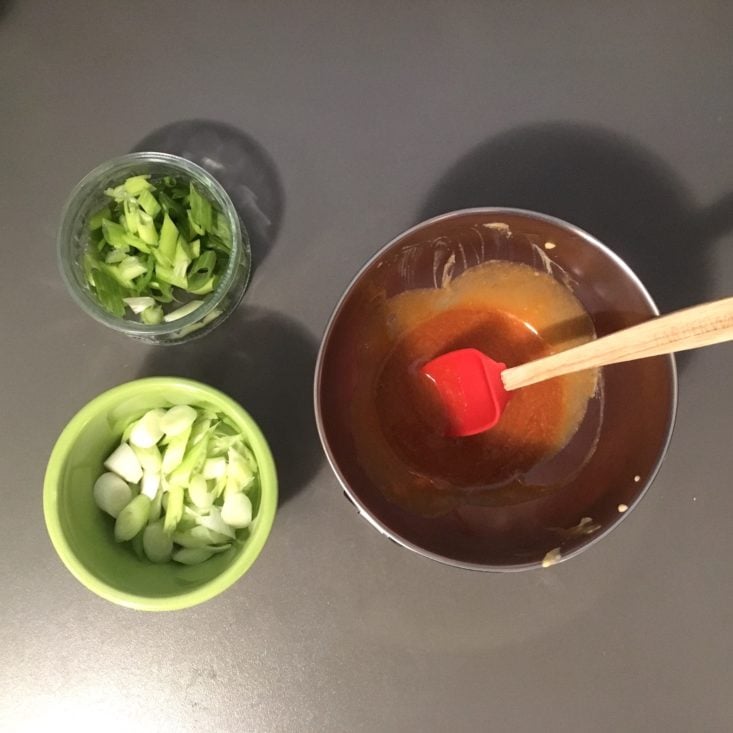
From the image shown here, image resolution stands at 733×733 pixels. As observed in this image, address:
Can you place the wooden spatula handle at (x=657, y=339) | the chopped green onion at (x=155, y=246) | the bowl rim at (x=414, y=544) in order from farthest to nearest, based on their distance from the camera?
the chopped green onion at (x=155, y=246) < the bowl rim at (x=414, y=544) < the wooden spatula handle at (x=657, y=339)

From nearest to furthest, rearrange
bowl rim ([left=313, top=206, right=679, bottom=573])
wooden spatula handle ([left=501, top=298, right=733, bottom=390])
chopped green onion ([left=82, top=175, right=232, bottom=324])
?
wooden spatula handle ([left=501, top=298, right=733, bottom=390])
bowl rim ([left=313, top=206, right=679, bottom=573])
chopped green onion ([left=82, top=175, right=232, bottom=324])

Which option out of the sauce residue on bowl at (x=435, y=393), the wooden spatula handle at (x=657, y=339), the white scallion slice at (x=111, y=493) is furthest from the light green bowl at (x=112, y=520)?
the wooden spatula handle at (x=657, y=339)

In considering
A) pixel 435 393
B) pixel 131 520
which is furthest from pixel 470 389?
pixel 131 520

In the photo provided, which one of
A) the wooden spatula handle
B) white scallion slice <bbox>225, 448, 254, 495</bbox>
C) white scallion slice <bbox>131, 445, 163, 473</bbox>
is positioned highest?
the wooden spatula handle

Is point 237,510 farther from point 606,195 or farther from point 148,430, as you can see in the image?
point 606,195

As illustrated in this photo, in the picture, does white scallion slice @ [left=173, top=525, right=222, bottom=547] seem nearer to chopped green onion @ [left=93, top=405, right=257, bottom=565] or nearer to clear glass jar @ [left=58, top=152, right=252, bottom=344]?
chopped green onion @ [left=93, top=405, right=257, bottom=565]

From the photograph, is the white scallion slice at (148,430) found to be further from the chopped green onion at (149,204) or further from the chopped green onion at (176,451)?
the chopped green onion at (149,204)

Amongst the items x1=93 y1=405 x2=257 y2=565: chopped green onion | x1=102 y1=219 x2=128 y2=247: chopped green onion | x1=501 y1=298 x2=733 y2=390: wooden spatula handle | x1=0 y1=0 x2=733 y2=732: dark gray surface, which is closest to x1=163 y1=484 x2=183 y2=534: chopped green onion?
x1=93 y1=405 x2=257 y2=565: chopped green onion
